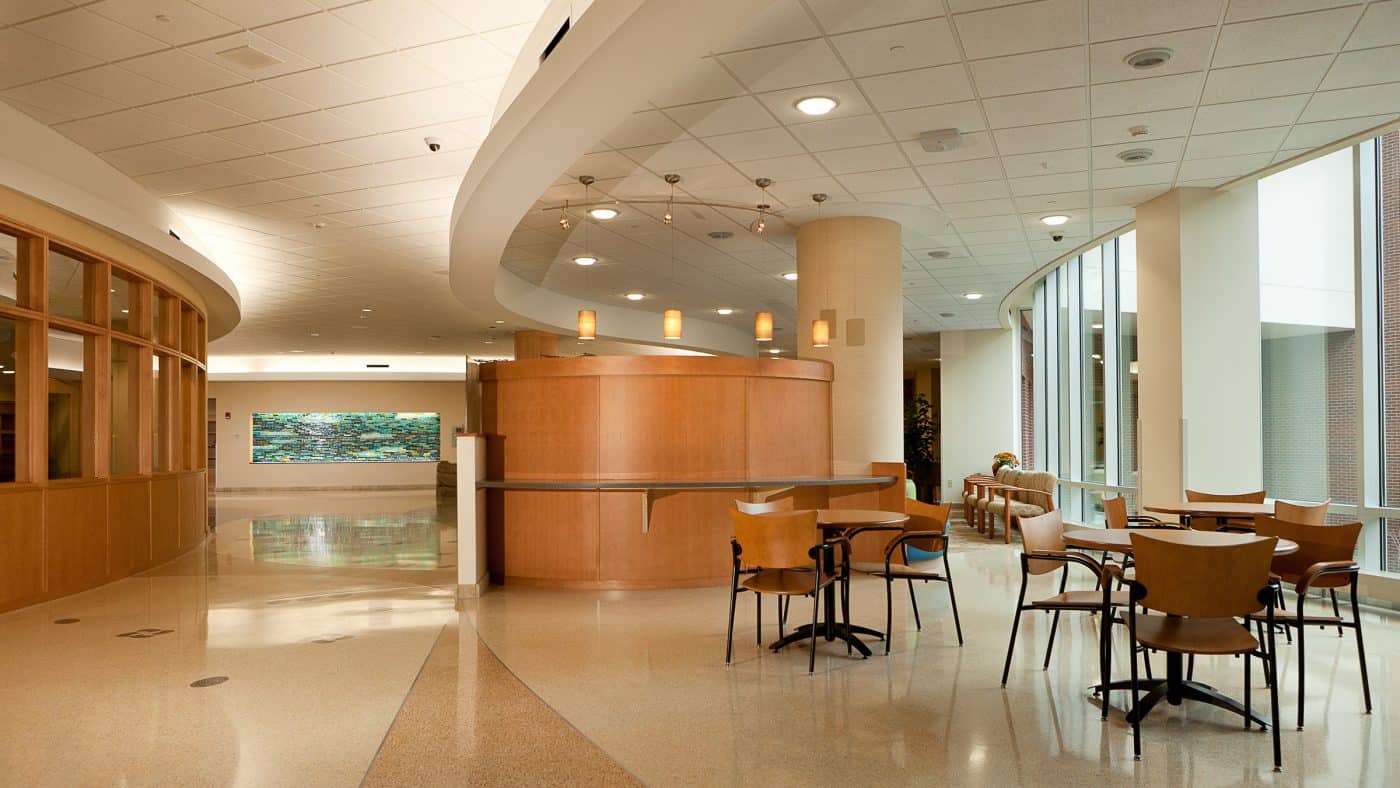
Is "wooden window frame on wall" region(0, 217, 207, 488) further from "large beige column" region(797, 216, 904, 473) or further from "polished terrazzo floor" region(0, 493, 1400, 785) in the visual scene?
"large beige column" region(797, 216, 904, 473)

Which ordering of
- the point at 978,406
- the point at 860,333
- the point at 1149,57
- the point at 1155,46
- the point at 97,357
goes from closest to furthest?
1. the point at 1155,46
2. the point at 1149,57
3. the point at 97,357
4. the point at 860,333
5. the point at 978,406

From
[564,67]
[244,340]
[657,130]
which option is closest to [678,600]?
[657,130]

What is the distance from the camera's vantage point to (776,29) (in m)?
4.95

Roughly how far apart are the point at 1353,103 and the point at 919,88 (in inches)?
115

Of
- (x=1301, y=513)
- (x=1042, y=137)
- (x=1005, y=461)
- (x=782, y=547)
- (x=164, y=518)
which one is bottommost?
(x=164, y=518)

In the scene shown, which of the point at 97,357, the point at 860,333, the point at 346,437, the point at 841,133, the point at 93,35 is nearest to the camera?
the point at 93,35

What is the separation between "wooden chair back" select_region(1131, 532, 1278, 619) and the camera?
3.68m

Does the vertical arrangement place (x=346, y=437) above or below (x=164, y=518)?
above

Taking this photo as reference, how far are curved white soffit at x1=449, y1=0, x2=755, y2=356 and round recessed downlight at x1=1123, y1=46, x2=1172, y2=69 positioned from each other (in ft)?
8.35

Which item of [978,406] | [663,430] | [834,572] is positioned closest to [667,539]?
[663,430]

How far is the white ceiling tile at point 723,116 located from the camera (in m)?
6.09

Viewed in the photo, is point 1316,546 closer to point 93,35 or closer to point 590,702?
point 590,702

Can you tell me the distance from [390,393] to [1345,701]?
958 inches

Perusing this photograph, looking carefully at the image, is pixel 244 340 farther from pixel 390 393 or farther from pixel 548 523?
pixel 548 523
